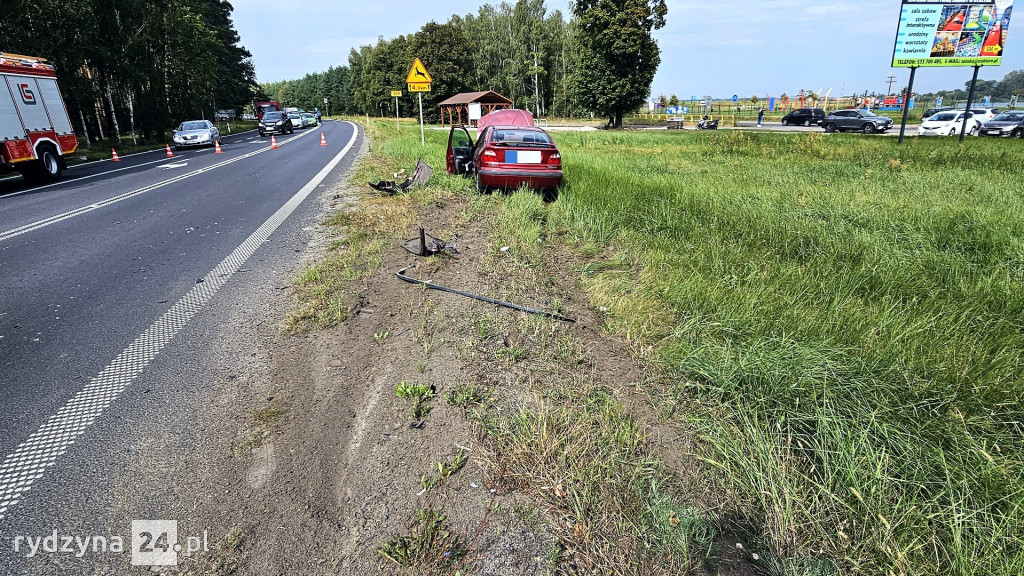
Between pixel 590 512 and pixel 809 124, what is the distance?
49.4 meters

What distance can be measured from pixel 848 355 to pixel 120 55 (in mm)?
33940

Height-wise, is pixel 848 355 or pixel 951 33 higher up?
pixel 951 33

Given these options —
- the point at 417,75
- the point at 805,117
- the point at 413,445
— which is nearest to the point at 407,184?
the point at 417,75

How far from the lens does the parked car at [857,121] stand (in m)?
33.2

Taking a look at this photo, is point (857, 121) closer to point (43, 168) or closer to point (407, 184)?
point (407, 184)

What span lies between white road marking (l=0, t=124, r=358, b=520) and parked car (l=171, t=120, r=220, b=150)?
24197 millimetres

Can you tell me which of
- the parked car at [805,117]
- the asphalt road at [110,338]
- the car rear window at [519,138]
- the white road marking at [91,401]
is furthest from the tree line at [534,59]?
the white road marking at [91,401]

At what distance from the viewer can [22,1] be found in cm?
1902

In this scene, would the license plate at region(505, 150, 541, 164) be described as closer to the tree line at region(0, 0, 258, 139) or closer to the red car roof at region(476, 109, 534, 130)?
the red car roof at region(476, 109, 534, 130)

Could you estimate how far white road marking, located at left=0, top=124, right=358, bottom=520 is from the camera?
2.34 meters

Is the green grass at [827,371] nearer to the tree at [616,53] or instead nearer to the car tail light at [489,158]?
the car tail light at [489,158]

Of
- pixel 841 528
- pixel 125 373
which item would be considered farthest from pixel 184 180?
pixel 841 528

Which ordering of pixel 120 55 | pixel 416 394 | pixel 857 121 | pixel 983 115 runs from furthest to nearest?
pixel 857 121
pixel 983 115
pixel 120 55
pixel 416 394

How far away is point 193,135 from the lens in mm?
24438
